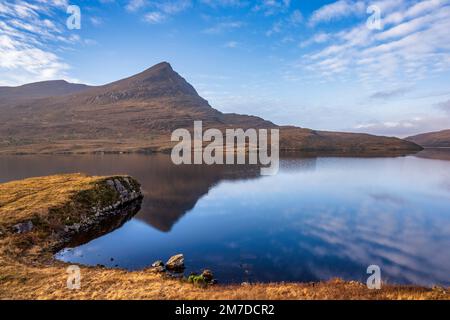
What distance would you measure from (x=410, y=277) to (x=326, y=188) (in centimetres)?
4928

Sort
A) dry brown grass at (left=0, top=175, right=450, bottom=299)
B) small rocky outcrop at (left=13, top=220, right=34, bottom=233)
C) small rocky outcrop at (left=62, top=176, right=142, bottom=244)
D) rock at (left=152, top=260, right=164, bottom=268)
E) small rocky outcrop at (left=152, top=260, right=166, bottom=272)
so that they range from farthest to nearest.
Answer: small rocky outcrop at (left=62, top=176, right=142, bottom=244), small rocky outcrop at (left=13, top=220, right=34, bottom=233), rock at (left=152, top=260, right=164, bottom=268), small rocky outcrop at (left=152, top=260, right=166, bottom=272), dry brown grass at (left=0, top=175, right=450, bottom=299)

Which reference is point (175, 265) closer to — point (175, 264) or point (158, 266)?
point (175, 264)

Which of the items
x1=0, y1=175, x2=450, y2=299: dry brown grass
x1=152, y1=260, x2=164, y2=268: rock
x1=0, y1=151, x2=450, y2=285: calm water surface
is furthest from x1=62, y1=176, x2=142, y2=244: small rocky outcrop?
x1=152, y1=260, x2=164, y2=268: rock

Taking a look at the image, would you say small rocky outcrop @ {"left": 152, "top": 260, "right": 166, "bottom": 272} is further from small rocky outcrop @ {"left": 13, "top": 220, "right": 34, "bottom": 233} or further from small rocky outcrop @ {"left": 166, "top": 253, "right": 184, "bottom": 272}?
small rocky outcrop @ {"left": 13, "top": 220, "right": 34, "bottom": 233}

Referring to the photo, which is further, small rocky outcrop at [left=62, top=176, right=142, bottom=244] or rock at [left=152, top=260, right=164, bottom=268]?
small rocky outcrop at [left=62, top=176, right=142, bottom=244]

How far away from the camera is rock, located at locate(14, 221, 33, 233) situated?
108 feet

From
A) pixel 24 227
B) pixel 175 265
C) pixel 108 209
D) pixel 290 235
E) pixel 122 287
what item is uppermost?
pixel 24 227

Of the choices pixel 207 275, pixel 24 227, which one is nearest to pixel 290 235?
pixel 207 275

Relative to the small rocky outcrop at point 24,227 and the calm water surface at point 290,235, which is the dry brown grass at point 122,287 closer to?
the small rocky outcrop at point 24,227

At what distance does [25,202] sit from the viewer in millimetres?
42250

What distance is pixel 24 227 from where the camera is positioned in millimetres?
33688

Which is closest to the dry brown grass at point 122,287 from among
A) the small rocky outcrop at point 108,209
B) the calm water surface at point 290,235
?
the calm water surface at point 290,235

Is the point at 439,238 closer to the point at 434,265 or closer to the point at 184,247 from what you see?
the point at 434,265
